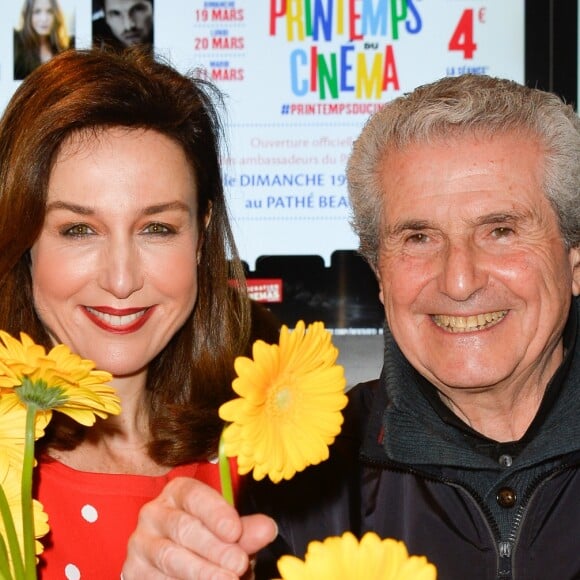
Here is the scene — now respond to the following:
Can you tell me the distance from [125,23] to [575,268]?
1.35 metres

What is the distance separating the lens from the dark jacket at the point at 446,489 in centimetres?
117

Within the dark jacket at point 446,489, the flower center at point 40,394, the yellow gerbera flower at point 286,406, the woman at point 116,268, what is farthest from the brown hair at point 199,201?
the yellow gerbera flower at point 286,406

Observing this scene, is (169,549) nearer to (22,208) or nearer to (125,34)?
(22,208)

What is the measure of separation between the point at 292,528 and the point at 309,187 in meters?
1.13

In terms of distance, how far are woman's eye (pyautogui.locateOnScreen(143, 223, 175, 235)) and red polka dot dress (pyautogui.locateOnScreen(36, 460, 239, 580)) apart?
366mm

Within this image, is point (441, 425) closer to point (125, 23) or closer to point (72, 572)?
point (72, 572)

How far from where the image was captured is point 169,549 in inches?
30.0

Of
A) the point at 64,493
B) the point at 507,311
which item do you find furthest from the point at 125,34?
the point at 507,311

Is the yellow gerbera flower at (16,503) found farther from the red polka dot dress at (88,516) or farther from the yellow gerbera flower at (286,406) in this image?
the red polka dot dress at (88,516)

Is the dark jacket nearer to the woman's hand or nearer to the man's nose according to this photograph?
the man's nose

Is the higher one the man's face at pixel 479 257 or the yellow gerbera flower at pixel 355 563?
the man's face at pixel 479 257

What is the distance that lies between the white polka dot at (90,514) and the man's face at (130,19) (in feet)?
4.03

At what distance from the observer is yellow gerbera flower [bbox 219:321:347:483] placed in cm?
61

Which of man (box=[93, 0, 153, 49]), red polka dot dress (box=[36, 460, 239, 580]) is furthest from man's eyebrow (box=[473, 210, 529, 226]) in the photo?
man (box=[93, 0, 153, 49])
